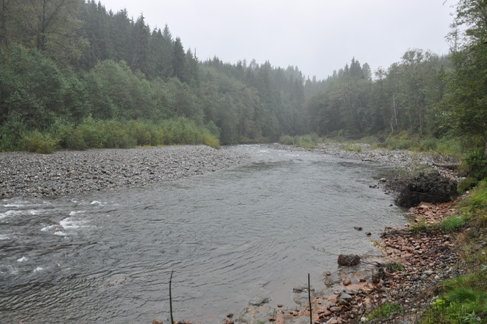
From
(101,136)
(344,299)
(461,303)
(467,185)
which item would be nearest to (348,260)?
(344,299)

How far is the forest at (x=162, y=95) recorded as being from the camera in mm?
17516

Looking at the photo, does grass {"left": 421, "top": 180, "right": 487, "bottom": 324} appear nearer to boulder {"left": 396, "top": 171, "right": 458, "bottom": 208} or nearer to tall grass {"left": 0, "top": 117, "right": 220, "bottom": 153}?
boulder {"left": 396, "top": 171, "right": 458, "bottom": 208}

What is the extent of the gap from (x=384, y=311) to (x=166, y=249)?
6.32 meters

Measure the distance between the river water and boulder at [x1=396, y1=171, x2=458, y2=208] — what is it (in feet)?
3.64

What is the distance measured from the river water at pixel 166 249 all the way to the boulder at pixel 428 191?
3.64 feet

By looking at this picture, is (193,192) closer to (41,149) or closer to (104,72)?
(41,149)

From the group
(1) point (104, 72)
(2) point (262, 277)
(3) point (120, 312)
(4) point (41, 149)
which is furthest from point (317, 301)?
(1) point (104, 72)

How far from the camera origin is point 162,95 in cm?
5653

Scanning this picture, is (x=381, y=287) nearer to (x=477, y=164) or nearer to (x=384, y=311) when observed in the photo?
(x=384, y=311)

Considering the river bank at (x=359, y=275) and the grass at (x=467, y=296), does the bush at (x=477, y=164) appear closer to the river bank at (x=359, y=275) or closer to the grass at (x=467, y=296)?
the river bank at (x=359, y=275)

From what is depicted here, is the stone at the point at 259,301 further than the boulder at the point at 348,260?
No

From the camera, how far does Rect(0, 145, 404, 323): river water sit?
249 inches

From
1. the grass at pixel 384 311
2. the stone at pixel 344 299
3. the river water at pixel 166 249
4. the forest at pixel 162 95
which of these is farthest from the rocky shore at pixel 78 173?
the grass at pixel 384 311

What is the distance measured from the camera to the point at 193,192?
17.0 meters
